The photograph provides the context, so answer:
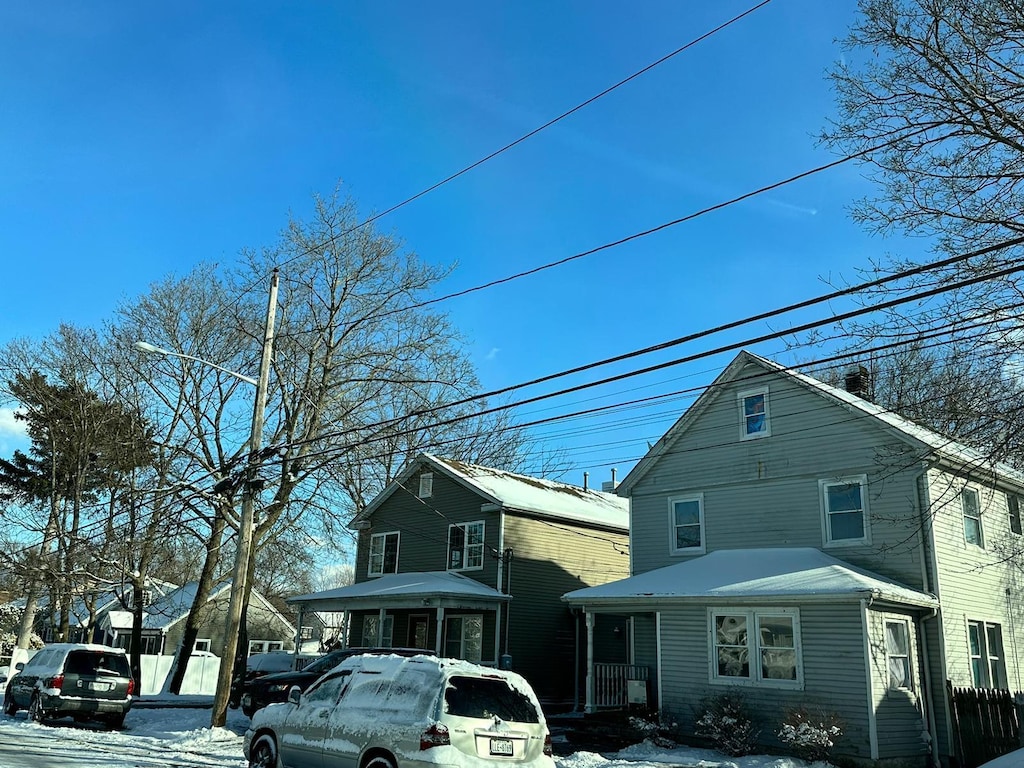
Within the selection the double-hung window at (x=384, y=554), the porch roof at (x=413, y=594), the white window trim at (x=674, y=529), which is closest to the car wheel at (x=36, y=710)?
the porch roof at (x=413, y=594)

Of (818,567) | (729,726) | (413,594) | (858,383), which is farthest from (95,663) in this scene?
A: (858,383)

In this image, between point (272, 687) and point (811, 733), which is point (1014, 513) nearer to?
point (811, 733)

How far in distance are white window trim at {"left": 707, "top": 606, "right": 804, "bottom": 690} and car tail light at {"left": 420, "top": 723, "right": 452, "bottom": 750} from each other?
427 inches

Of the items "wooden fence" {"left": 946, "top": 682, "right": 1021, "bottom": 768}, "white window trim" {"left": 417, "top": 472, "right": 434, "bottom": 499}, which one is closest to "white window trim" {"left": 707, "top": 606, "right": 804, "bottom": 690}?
"wooden fence" {"left": 946, "top": 682, "right": 1021, "bottom": 768}

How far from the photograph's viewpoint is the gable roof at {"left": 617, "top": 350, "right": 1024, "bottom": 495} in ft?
62.8

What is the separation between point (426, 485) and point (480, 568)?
4.35 meters

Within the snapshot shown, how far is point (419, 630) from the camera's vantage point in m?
29.6

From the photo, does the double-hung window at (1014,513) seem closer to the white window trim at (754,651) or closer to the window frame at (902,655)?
the window frame at (902,655)

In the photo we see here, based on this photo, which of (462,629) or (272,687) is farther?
(462,629)

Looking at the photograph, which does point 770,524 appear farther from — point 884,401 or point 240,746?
point 240,746

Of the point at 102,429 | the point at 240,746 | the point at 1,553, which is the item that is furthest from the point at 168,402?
the point at 240,746

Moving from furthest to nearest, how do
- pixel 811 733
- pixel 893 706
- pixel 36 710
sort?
pixel 36 710, pixel 893 706, pixel 811 733

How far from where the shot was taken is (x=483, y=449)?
150 feet

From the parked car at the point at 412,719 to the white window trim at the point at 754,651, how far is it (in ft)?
30.1
